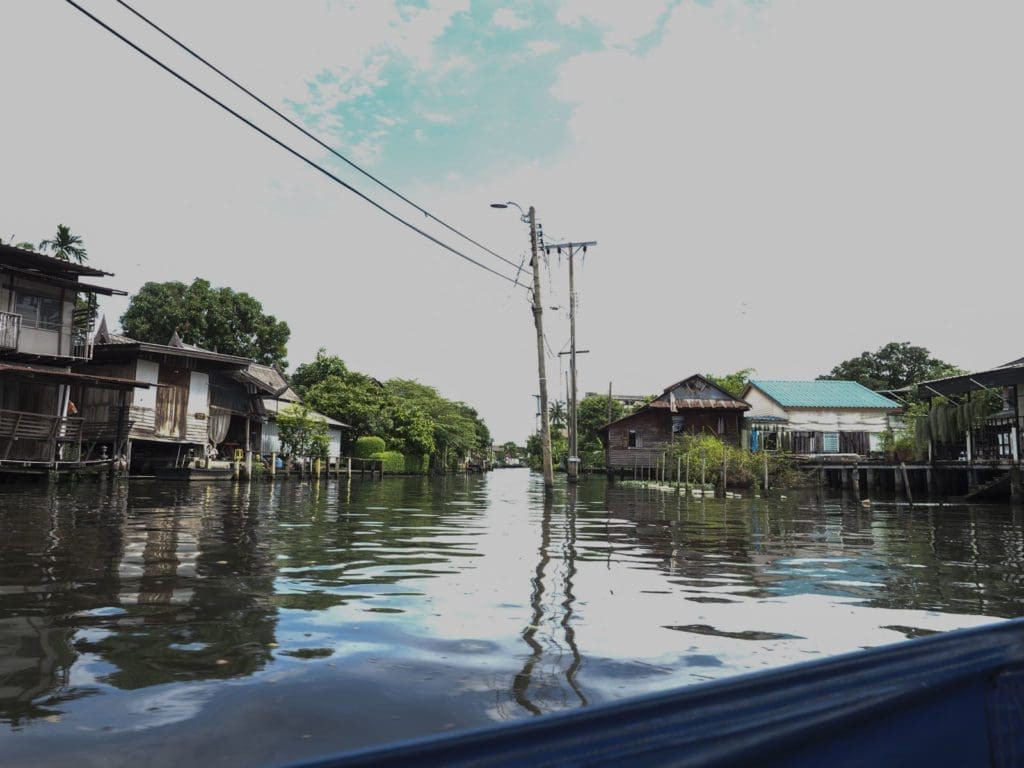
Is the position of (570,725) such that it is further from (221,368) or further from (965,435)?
(221,368)

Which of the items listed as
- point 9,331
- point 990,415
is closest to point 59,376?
point 9,331

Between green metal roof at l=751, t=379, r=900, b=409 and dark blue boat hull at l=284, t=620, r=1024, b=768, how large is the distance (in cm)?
4473

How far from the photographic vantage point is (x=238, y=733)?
9.11 feet

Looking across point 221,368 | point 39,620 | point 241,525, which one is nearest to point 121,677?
point 39,620

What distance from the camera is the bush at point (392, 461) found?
42.3 m

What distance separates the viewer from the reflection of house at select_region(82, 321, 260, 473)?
86.4ft

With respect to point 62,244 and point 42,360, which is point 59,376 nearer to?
point 42,360

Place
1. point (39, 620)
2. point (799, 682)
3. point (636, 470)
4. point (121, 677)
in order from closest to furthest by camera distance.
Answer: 1. point (799, 682)
2. point (121, 677)
3. point (39, 620)
4. point (636, 470)

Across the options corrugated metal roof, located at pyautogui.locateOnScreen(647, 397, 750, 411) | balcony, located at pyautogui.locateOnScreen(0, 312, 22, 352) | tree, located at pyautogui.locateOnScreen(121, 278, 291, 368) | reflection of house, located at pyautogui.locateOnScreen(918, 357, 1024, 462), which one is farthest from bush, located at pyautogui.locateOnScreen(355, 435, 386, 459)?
reflection of house, located at pyautogui.locateOnScreen(918, 357, 1024, 462)

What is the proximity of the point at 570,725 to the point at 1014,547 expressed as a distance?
440 inches

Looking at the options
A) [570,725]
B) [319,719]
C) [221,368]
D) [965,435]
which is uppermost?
[221,368]

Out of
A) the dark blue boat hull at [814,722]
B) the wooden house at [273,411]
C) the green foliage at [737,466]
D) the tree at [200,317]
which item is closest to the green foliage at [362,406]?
the wooden house at [273,411]

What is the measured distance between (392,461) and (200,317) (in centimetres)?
1491

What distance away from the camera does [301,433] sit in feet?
113
